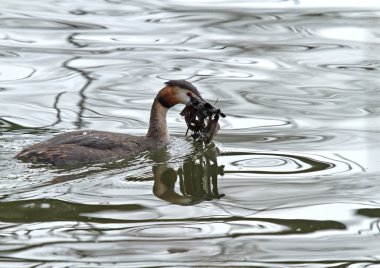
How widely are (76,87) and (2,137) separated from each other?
1.83m

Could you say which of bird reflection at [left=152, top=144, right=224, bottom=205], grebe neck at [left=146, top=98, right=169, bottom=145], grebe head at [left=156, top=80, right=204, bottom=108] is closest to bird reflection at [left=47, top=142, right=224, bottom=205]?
bird reflection at [left=152, top=144, right=224, bottom=205]

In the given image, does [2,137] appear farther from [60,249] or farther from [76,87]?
[60,249]

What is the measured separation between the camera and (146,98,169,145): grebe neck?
1065 centimetres

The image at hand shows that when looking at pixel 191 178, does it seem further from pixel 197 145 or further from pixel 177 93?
pixel 177 93

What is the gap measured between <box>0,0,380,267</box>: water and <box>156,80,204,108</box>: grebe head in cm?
38

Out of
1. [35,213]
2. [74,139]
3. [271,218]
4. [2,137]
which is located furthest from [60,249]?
[2,137]

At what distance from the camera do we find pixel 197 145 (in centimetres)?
1069

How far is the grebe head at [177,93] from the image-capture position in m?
10.7

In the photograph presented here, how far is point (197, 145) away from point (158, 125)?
389mm

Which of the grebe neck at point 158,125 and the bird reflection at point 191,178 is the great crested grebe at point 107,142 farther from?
the bird reflection at point 191,178

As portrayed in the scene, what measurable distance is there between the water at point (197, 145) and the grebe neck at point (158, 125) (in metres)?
0.11

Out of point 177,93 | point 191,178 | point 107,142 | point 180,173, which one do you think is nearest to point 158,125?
point 177,93

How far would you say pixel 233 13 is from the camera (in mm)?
16172

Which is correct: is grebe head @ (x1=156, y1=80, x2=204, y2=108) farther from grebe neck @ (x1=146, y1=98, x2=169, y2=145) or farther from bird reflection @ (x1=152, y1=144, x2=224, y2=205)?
bird reflection @ (x1=152, y1=144, x2=224, y2=205)
